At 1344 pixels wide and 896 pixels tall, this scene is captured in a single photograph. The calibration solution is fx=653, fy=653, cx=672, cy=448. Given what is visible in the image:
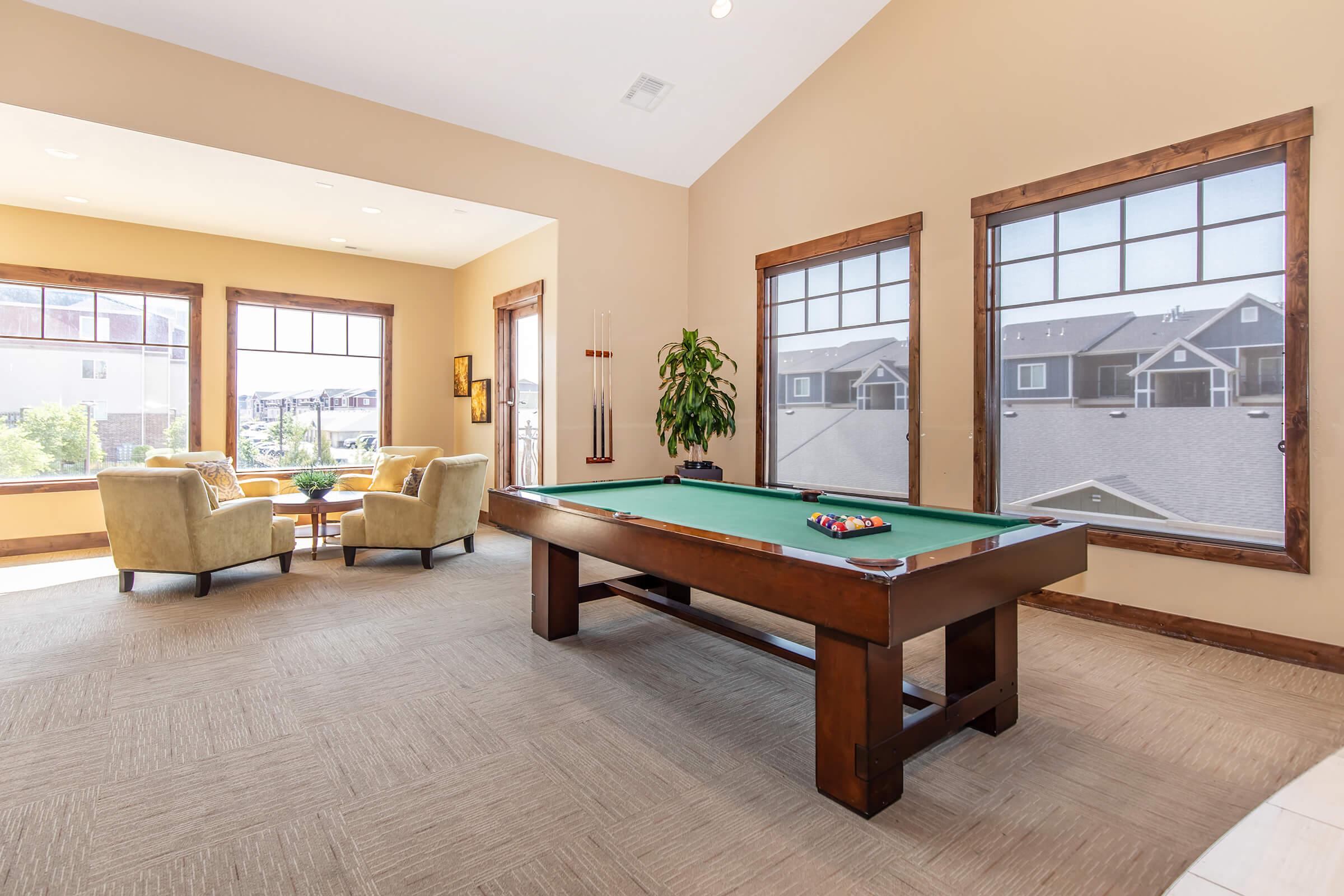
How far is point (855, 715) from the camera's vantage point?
1.92m

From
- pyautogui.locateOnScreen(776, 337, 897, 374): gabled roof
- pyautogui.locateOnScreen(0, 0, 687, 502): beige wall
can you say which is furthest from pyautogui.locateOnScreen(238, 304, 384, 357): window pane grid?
pyautogui.locateOnScreen(776, 337, 897, 374): gabled roof

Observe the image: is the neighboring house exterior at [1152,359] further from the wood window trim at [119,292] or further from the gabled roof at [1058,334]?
the wood window trim at [119,292]

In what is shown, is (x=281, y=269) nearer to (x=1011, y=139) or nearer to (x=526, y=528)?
(x=526, y=528)

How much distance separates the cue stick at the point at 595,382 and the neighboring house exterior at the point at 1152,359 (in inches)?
132

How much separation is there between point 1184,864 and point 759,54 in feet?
17.0

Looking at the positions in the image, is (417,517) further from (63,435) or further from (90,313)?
(90,313)

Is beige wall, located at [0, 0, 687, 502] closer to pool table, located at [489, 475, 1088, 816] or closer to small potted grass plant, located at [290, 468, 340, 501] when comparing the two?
small potted grass plant, located at [290, 468, 340, 501]

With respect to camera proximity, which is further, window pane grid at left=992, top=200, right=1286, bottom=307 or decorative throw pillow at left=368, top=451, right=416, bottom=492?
decorative throw pillow at left=368, top=451, right=416, bottom=492

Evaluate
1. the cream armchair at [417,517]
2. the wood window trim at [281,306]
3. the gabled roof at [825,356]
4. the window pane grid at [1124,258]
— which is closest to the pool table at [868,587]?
the window pane grid at [1124,258]

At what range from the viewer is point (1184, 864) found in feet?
5.47

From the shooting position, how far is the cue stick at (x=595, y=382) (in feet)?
19.5

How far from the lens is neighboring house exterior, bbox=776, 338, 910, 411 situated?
472cm

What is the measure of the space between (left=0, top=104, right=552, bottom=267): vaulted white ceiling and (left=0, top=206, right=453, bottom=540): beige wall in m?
0.15

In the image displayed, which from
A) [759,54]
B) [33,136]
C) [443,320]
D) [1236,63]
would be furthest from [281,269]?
[1236,63]
